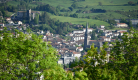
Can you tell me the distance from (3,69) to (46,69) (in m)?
2.43

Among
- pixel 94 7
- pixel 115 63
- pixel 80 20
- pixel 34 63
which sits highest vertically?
pixel 34 63

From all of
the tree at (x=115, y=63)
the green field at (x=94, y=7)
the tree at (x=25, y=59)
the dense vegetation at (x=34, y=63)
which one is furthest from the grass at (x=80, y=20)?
the tree at (x=25, y=59)

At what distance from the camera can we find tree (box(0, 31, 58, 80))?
44.3 feet

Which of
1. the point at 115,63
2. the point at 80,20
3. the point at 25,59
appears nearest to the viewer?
the point at 25,59

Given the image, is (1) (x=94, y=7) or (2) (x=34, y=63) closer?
(2) (x=34, y=63)

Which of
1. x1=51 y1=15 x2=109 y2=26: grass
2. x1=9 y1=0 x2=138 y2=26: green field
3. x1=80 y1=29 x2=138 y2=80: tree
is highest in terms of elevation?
x1=80 y1=29 x2=138 y2=80: tree

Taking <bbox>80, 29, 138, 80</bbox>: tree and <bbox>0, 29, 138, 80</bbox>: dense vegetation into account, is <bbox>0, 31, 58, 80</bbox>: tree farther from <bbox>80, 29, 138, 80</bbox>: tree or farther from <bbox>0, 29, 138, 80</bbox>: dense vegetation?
<bbox>80, 29, 138, 80</bbox>: tree

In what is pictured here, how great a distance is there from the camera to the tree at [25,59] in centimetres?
1351

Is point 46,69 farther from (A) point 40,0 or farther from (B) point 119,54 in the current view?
(A) point 40,0

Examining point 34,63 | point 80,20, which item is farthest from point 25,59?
point 80,20

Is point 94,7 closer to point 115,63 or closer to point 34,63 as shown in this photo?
point 115,63

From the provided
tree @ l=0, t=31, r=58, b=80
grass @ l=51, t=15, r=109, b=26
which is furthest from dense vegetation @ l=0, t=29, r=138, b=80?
grass @ l=51, t=15, r=109, b=26

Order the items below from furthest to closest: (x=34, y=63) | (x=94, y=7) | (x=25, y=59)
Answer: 1. (x=94, y=7)
2. (x=25, y=59)
3. (x=34, y=63)

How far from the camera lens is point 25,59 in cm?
1386
